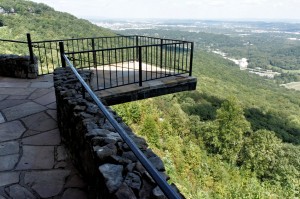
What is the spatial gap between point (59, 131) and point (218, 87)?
62.2 m

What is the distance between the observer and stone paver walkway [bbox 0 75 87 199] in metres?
2.36

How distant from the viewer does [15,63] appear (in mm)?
6293

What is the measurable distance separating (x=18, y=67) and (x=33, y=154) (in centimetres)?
413

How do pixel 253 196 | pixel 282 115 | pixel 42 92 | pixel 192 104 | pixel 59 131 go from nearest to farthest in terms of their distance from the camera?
pixel 59 131 → pixel 42 92 → pixel 253 196 → pixel 192 104 → pixel 282 115

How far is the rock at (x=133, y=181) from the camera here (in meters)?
1.63

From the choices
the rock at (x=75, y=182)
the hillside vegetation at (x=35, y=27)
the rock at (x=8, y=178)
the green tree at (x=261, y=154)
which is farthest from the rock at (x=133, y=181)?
the green tree at (x=261, y=154)

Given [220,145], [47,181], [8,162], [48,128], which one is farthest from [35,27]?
[47,181]

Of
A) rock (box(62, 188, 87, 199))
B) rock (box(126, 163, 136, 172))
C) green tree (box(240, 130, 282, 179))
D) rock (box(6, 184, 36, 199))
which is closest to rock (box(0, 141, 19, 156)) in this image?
rock (box(6, 184, 36, 199))

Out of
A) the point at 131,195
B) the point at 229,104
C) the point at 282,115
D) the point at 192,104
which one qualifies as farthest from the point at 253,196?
the point at 282,115

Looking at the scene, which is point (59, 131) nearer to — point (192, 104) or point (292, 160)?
point (292, 160)

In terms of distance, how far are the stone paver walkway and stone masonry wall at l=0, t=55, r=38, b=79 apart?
1514 millimetres

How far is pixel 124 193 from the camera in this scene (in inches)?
60.7

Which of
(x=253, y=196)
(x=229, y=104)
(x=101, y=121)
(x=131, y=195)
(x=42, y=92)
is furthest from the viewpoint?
(x=229, y=104)

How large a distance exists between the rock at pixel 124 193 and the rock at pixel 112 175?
0.03 meters
